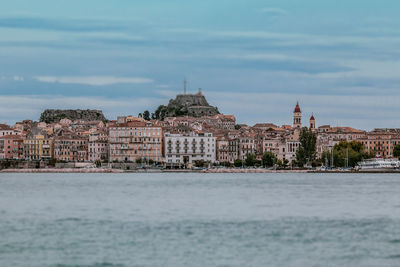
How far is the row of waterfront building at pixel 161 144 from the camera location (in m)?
151

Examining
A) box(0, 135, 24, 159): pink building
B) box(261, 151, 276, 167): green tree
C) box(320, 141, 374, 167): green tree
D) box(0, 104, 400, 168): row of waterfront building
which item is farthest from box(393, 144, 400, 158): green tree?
box(0, 135, 24, 159): pink building

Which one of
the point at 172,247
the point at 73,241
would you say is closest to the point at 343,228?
the point at 172,247

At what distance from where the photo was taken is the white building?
150m

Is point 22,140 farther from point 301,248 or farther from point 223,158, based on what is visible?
point 301,248

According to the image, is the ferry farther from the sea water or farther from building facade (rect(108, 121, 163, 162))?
the sea water

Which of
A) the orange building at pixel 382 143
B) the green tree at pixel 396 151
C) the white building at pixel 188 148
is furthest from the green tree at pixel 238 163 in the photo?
the green tree at pixel 396 151

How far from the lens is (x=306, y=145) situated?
127062mm

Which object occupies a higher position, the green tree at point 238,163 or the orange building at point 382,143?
the orange building at point 382,143

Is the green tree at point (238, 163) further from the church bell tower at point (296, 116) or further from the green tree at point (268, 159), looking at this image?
the church bell tower at point (296, 116)

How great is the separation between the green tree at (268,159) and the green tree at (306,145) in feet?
44.0

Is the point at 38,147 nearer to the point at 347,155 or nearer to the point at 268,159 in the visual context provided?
the point at 268,159

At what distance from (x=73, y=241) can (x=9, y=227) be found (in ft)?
17.3

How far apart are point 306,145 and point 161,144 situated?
109 ft

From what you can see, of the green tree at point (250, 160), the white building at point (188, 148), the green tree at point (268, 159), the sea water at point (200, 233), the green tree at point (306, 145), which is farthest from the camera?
the white building at point (188, 148)
